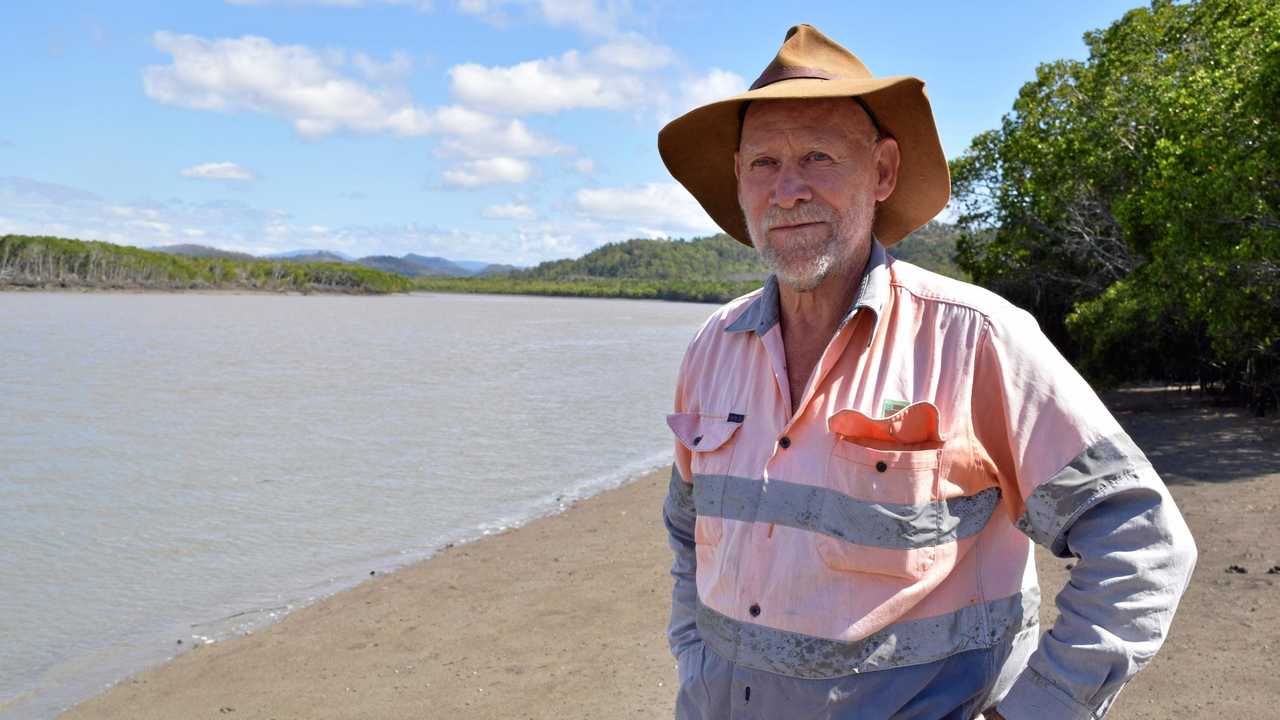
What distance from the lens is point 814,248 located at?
1.88 meters

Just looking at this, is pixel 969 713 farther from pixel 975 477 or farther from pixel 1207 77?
pixel 1207 77

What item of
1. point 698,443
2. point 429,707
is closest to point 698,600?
point 698,443

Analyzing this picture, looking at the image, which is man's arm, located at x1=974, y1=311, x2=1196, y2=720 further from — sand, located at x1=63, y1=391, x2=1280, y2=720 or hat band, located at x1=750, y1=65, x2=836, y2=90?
sand, located at x1=63, y1=391, x2=1280, y2=720

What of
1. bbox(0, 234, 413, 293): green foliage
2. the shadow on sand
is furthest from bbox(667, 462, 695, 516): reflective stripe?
bbox(0, 234, 413, 293): green foliage

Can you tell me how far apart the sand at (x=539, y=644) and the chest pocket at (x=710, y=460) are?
10.2 feet

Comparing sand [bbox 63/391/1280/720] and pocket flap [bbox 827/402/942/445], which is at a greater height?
pocket flap [bbox 827/402/942/445]

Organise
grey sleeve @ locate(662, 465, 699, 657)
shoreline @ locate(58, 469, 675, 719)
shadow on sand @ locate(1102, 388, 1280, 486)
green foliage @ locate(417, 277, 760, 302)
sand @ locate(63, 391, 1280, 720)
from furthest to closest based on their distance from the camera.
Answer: green foliage @ locate(417, 277, 760, 302)
shadow on sand @ locate(1102, 388, 1280, 486)
shoreline @ locate(58, 469, 675, 719)
sand @ locate(63, 391, 1280, 720)
grey sleeve @ locate(662, 465, 699, 657)

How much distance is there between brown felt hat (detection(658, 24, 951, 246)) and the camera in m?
1.86

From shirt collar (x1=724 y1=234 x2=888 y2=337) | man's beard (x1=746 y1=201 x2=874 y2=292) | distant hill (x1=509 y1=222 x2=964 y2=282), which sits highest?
distant hill (x1=509 y1=222 x2=964 y2=282)

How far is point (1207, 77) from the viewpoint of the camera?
11172 millimetres

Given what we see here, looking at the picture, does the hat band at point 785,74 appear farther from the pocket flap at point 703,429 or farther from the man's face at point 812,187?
the pocket flap at point 703,429

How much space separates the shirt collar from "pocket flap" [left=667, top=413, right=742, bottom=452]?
18cm

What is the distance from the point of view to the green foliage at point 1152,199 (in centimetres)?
1004

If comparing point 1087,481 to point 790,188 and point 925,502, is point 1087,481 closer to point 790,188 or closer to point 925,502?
point 925,502
